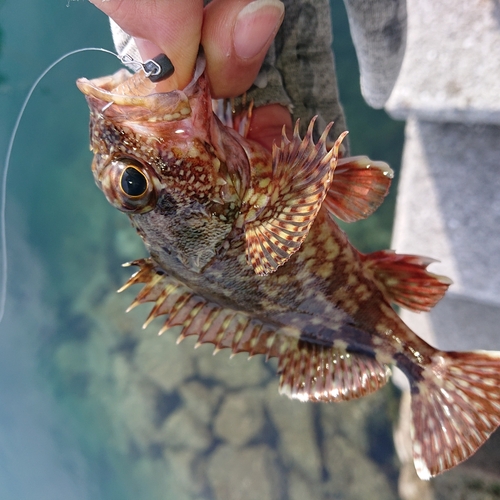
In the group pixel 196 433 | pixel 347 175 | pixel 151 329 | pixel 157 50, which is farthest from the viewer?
pixel 151 329

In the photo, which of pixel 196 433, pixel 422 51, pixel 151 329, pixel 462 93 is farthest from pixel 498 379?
pixel 151 329

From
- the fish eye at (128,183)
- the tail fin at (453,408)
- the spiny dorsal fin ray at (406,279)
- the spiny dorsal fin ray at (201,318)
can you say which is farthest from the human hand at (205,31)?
the tail fin at (453,408)

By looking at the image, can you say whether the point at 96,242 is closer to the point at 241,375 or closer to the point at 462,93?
the point at 241,375

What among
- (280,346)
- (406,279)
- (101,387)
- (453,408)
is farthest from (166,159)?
(101,387)

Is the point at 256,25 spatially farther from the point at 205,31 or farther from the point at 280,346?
the point at 280,346

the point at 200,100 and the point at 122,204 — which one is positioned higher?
the point at 200,100

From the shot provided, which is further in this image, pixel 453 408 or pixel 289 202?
pixel 453 408

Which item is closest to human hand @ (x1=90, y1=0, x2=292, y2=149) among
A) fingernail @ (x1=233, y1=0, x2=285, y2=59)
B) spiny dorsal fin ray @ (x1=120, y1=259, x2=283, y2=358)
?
fingernail @ (x1=233, y1=0, x2=285, y2=59)

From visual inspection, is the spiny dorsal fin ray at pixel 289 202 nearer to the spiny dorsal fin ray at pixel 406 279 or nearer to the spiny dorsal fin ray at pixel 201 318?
the spiny dorsal fin ray at pixel 201 318
